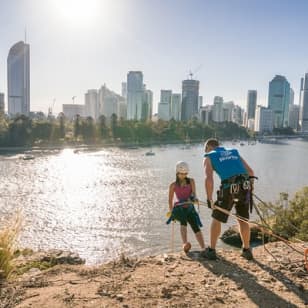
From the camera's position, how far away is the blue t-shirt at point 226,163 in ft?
14.1

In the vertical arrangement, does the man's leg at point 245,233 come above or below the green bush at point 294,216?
above

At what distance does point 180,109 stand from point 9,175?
167045 mm

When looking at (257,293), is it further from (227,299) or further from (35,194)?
(35,194)

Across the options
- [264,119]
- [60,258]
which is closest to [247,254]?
[60,258]

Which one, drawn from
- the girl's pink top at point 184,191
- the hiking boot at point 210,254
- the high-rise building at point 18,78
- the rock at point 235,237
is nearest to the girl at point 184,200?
the girl's pink top at point 184,191

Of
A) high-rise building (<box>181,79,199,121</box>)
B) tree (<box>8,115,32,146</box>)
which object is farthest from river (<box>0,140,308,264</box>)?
high-rise building (<box>181,79,199,121</box>)

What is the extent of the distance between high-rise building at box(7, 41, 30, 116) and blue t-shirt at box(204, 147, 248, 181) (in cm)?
19810

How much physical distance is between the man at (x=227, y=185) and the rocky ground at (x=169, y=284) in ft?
1.39

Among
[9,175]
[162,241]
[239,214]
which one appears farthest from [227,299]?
[9,175]

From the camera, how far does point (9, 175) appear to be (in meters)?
35.5

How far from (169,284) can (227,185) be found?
141 cm

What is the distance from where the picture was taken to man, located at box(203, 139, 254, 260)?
14.1ft

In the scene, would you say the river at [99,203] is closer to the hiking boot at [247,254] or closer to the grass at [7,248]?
the grass at [7,248]

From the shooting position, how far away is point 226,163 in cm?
435
